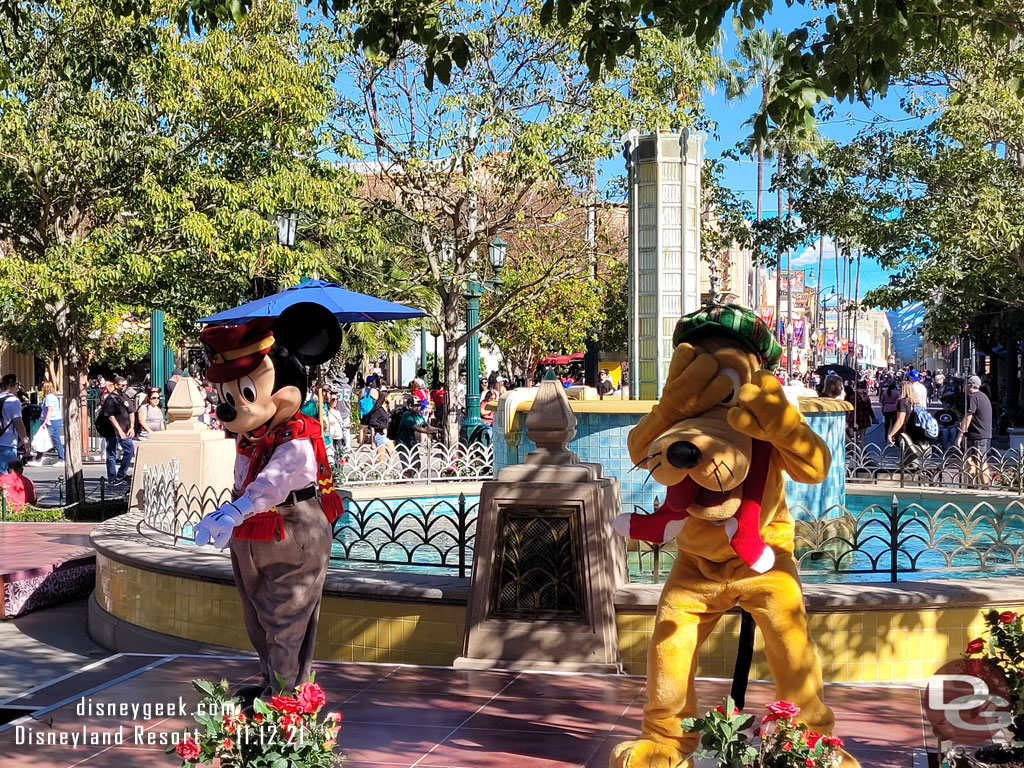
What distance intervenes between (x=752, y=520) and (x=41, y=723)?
12.5 feet

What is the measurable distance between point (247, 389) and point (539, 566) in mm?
2405

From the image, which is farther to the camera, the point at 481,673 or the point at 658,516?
the point at 481,673

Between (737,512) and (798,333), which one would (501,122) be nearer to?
(737,512)

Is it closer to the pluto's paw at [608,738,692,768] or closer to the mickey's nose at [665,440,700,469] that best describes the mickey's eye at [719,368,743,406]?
the mickey's nose at [665,440,700,469]

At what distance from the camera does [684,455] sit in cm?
459

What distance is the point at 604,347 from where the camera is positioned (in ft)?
165

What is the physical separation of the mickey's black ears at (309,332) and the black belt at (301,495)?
64 cm

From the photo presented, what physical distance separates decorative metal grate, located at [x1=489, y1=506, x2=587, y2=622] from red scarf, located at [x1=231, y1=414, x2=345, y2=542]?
166 centimetres

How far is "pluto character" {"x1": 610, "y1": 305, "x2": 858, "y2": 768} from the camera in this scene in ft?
15.4

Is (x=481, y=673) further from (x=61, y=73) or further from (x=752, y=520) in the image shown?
(x=61, y=73)

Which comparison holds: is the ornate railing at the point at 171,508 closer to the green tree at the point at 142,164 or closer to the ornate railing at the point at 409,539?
the ornate railing at the point at 409,539

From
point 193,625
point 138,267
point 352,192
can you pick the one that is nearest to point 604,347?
point 352,192

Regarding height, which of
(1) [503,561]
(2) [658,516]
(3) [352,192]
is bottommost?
(1) [503,561]

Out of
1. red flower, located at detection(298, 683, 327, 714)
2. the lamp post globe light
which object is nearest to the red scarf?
red flower, located at detection(298, 683, 327, 714)
